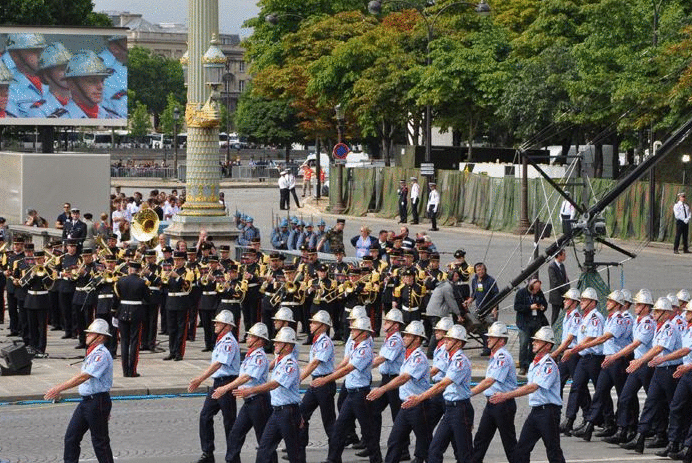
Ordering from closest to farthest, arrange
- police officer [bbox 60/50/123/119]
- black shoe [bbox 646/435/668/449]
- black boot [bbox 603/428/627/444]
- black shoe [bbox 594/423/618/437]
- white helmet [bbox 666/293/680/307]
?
black shoe [bbox 646/435/668/449], black boot [bbox 603/428/627/444], white helmet [bbox 666/293/680/307], black shoe [bbox 594/423/618/437], police officer [bbox 60/50/123/119]

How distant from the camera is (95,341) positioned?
16.5 meters

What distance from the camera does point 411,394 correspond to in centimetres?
1673

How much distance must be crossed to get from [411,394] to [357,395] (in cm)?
78

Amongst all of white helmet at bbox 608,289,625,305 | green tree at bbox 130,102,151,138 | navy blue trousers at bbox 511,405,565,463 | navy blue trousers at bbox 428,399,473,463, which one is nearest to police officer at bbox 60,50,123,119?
white helmet at bbox 608,289,625,305

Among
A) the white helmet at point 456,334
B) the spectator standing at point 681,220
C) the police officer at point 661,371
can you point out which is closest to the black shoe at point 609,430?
the police officer at point 661,371

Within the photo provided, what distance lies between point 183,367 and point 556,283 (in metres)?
6.29

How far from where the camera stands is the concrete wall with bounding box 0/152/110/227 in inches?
1614

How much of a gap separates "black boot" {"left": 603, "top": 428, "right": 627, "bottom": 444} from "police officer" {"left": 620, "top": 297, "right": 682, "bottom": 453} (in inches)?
8.8

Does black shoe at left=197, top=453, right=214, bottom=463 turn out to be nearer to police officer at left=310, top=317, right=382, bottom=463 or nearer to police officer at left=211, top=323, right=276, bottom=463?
police officer at left=211, top=323, right=276, bottom=463

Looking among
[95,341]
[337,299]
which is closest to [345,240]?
[337,299]

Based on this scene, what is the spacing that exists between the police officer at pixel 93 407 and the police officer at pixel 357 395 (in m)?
2.45

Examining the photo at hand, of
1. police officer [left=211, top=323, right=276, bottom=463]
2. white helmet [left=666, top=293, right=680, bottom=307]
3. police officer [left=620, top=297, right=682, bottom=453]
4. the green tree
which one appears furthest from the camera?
the green tree

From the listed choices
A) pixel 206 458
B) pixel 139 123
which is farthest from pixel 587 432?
pixel 139 123

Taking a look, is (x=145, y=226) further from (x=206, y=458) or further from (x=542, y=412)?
(x=542, y=412)
